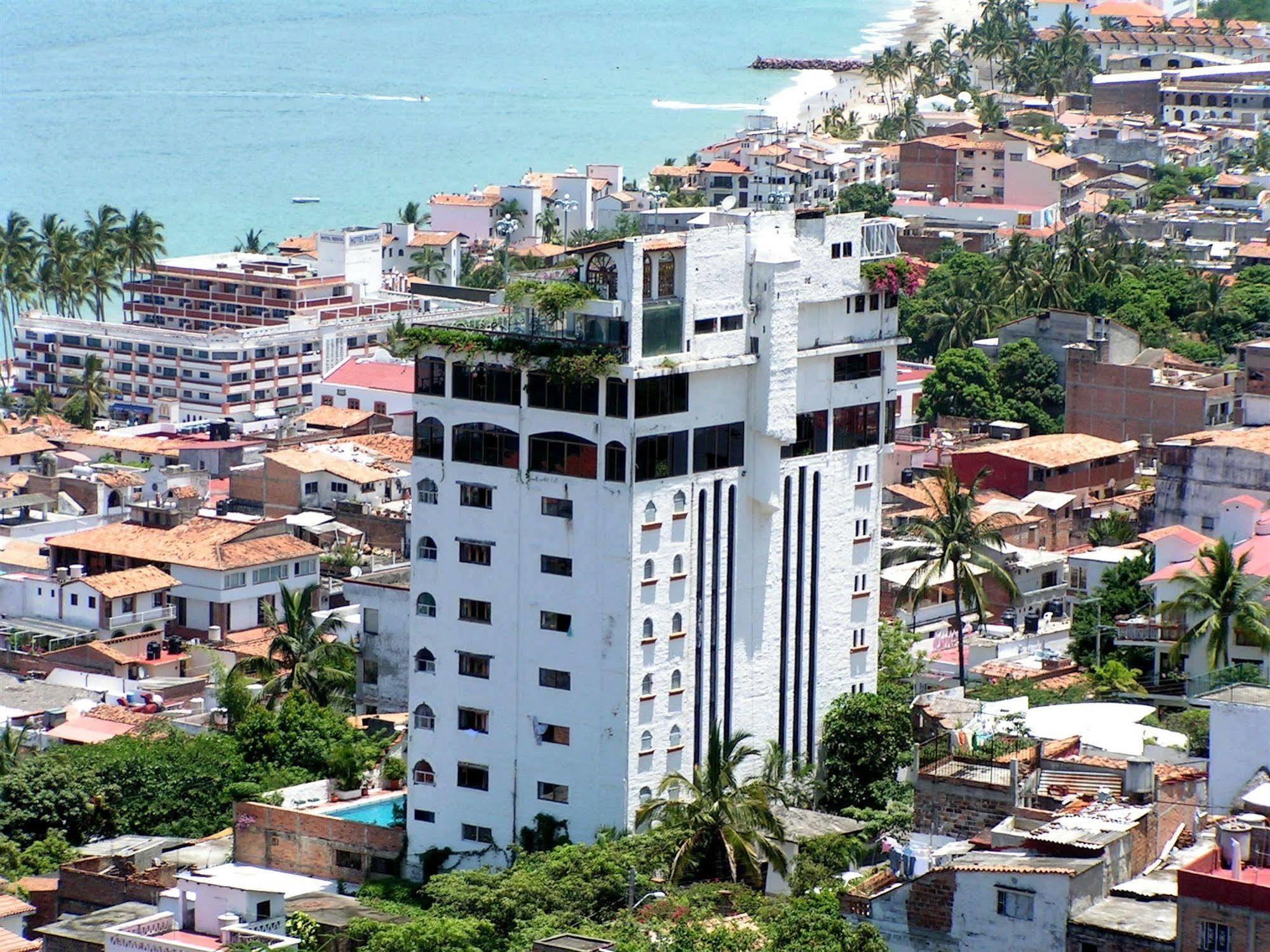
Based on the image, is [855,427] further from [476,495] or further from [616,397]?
[476,495]

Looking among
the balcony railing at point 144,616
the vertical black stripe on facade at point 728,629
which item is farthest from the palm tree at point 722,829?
the balcony railing at point 144,616

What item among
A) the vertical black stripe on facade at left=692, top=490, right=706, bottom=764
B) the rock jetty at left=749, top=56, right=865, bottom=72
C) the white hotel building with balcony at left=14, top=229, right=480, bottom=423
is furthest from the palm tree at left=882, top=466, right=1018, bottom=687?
the rock jetty at left=749, top=56, right=865, bottom=72

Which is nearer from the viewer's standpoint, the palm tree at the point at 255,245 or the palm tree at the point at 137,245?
the palm tree at the point at 137,245

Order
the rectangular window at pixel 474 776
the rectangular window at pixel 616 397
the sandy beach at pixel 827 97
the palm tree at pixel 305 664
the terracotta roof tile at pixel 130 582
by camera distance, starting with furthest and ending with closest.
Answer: the sandy beach at pixel 827 97
the terracotta roof tile at pixel 130 582
the palm tree at pixel 305 664
the rectangular window at pixel 474 776
the rectangular window at pixel 616 397

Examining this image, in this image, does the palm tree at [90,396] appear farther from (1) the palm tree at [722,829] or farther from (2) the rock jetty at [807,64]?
(2) the rock jetty at [807,64]

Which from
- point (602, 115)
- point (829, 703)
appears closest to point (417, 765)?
point (829, 703)

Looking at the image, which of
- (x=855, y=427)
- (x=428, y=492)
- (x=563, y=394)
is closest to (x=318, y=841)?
(x=428, y=492)
